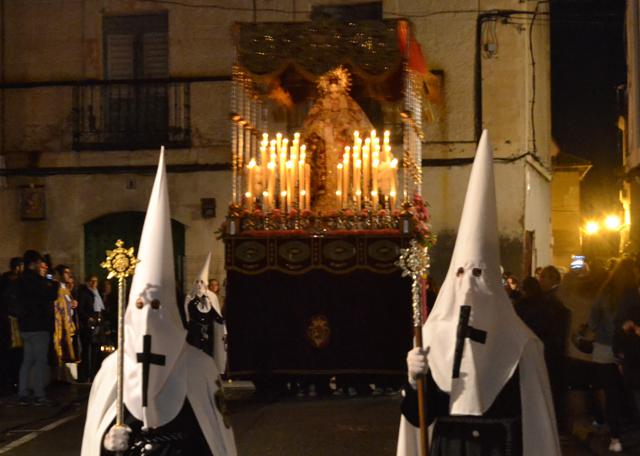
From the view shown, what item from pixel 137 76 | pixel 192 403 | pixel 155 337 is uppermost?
pixel 137 76

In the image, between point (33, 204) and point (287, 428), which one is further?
point (33, 204)

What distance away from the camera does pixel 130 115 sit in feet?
66.3

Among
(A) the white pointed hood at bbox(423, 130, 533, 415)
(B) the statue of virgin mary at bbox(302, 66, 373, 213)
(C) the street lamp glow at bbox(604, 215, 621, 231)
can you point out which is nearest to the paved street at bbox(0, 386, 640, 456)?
(B) the statue of virgin mary at bbox(302, 66, 373, 213)

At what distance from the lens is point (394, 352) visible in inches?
533

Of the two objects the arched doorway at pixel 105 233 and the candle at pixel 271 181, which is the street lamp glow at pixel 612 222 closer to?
the arched doorway at pixel 105 233

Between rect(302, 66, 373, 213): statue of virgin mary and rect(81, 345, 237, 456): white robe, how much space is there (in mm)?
8486

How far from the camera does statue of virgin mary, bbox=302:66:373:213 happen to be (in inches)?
583

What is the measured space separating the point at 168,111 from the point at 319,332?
7786 millimetres

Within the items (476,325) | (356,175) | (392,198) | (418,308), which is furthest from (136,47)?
(476,325)

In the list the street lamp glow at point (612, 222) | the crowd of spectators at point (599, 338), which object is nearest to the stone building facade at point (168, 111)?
the crowd of spectators at point (599, 338)

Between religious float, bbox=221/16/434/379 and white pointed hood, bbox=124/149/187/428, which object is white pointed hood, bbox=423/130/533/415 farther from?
religious float, bbox=221/16/434/379

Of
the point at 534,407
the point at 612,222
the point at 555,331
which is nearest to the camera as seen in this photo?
the point at 534,407

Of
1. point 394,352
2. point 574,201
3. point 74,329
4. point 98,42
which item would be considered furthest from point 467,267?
point 574,201

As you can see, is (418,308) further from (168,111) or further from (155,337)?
(168,111)
